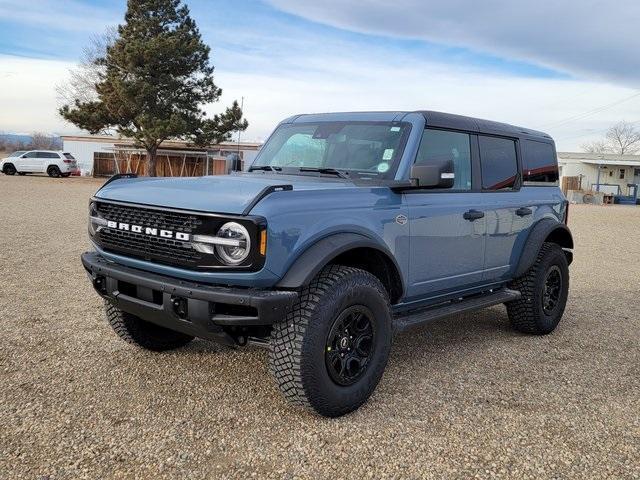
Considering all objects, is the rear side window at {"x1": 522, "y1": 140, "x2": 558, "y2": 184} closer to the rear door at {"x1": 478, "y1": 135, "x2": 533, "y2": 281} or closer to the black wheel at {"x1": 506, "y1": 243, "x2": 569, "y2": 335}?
the rear door at {"x1": 478, "y1": 135, "x2": 533, "y2": 281}

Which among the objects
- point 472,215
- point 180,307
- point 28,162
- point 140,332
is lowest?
point 140,332

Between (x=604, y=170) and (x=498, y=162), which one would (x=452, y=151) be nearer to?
(x=498, y=162)

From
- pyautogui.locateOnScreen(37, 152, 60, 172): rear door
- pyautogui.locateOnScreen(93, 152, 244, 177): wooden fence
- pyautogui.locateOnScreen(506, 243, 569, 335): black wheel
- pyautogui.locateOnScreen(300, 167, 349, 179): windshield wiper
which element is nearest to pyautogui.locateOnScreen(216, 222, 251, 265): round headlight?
pyautogui.locateOnScreen(300, 167, 349, 179): windshield wiper

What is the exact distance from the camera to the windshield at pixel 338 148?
4.28 m

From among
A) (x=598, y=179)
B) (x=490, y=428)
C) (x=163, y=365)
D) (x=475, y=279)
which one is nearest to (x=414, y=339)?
(x=475, y=279)

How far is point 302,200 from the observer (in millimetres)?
3371

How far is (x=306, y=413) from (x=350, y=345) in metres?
0.50

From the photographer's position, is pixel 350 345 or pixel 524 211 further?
pixel 524 211

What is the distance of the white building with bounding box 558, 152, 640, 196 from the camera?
4519 cm

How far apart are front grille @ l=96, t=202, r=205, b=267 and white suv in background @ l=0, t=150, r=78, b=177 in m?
35.7

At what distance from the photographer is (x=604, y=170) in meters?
47.6

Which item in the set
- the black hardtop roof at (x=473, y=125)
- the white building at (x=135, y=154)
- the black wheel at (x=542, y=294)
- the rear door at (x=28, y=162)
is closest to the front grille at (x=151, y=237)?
the black hardtop roof at (x=473, y=125)

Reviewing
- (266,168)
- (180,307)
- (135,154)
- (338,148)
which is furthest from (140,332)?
(135,154)

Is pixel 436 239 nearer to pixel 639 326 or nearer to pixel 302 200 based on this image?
pixel 302 200
